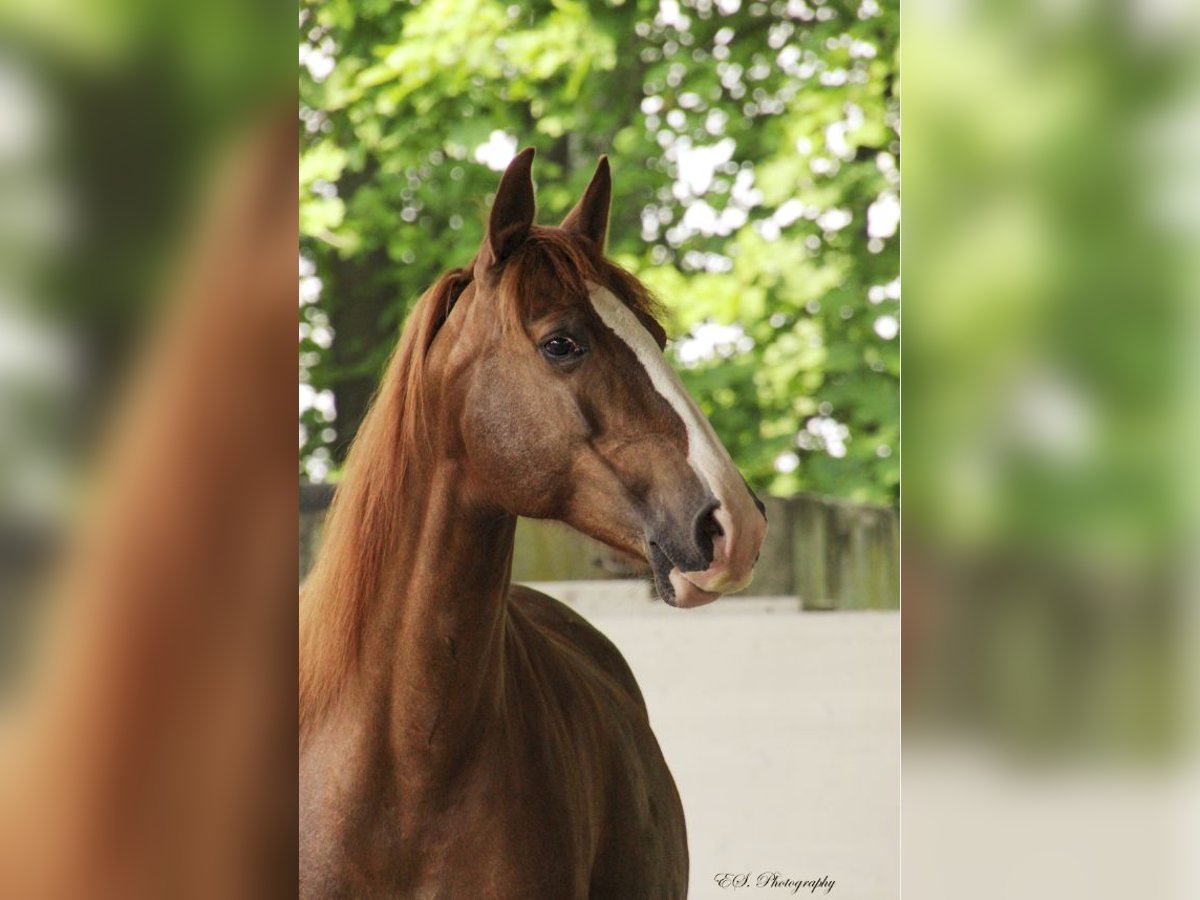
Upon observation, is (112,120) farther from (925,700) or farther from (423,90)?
(423,90)

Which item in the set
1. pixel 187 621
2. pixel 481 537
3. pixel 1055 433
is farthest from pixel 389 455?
pixel 1055 433

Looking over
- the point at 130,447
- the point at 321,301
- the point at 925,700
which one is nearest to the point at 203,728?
the point at 130,447

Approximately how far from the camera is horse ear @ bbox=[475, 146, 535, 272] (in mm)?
1017

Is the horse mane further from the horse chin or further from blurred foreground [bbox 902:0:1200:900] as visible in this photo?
blurred foreground [bbox 902:0:1200:900]

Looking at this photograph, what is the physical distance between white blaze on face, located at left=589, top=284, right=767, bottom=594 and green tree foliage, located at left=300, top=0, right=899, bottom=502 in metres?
0.23

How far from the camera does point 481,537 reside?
40.7 inches

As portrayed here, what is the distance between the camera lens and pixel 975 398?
2.49ft

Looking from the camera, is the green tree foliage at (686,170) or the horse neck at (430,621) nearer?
the horse neck at (430,621)

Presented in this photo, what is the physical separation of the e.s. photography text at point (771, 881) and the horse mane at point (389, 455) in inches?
20.1

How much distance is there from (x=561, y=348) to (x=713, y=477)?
7.4 inches

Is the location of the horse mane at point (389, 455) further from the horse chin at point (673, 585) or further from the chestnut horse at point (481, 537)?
the horse chin at point (673, 585)

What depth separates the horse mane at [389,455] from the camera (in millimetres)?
1026

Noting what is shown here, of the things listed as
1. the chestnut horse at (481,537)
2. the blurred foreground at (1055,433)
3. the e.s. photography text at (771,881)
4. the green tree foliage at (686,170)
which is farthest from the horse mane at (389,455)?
the e.s. photography text at (771,881)

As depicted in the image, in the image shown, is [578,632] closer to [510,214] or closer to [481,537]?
[481,537]
